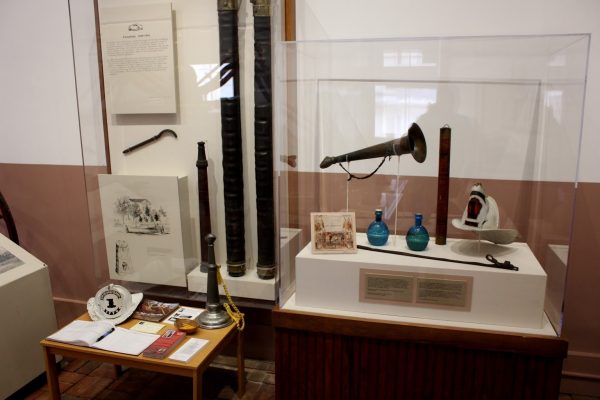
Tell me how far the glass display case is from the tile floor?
79 cm

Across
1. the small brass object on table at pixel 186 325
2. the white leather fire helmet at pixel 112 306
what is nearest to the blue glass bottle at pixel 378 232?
the small brass object on table at pixel 186 325

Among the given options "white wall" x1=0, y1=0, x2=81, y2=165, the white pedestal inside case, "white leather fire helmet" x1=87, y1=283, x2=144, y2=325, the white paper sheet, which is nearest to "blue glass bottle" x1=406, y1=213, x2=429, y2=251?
the white pedestal inside case

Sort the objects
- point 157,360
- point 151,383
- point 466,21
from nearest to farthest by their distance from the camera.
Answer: point 157,360, point 466,21, point 151,383

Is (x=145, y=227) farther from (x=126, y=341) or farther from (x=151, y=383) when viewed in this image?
(x=151, y=383)

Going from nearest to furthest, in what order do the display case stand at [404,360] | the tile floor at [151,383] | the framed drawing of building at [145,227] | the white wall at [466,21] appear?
the display case stand at [404,360] → the white wall at [466,21] → the tile floor at [151,383] → the framed drawing of building at [145,227]

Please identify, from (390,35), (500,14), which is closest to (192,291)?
(390,35)

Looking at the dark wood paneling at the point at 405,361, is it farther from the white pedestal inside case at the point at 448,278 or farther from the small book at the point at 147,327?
the small book at the point at 147,327

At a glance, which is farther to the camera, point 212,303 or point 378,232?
point 212,303

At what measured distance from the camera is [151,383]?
98.9 inches

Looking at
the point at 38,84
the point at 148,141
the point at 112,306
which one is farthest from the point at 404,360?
the point at 38,84

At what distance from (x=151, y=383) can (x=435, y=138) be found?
6.76 feet

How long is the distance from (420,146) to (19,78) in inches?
105

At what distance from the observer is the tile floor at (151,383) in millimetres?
2391

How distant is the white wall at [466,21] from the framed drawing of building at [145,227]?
3.92ft
